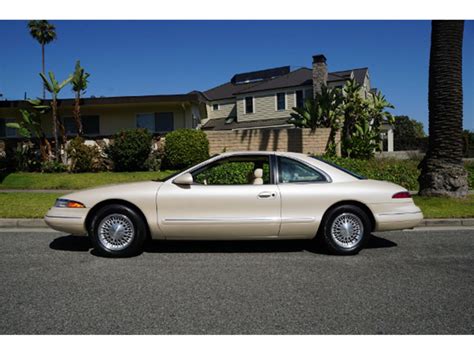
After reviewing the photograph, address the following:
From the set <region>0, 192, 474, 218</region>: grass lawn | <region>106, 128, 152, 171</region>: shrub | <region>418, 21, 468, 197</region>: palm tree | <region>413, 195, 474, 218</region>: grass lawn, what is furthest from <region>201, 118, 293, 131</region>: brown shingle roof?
<region>413, 195, 474, 218</region>: grass lawn

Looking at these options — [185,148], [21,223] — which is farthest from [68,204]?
[185,148]

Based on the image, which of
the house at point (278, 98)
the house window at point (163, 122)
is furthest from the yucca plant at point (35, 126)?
the house at point (278, 98)

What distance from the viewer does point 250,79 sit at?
4866 cm

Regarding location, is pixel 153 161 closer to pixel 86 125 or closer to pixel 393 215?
pixel 86 125

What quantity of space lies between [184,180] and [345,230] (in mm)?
2276

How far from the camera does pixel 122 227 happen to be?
5.63m

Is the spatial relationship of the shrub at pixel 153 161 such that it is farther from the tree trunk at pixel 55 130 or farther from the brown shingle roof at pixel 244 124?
the brown shingle roof at pixel 244 124

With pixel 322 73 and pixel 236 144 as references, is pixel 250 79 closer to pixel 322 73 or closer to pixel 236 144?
pixel 322 73

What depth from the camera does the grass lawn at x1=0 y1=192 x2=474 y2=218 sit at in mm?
8383

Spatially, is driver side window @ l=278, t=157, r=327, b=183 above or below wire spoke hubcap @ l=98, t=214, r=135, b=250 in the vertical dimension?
above

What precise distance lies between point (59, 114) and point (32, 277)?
19552 mm

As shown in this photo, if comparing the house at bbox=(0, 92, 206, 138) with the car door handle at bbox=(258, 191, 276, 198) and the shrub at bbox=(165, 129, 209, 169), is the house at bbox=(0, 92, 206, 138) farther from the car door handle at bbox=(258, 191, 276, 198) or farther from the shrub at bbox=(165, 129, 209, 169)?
the car door handle at bbox=(258, 191, 276, 198)

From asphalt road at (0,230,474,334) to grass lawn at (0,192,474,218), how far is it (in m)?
2.05

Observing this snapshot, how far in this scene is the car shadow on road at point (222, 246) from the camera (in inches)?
239
